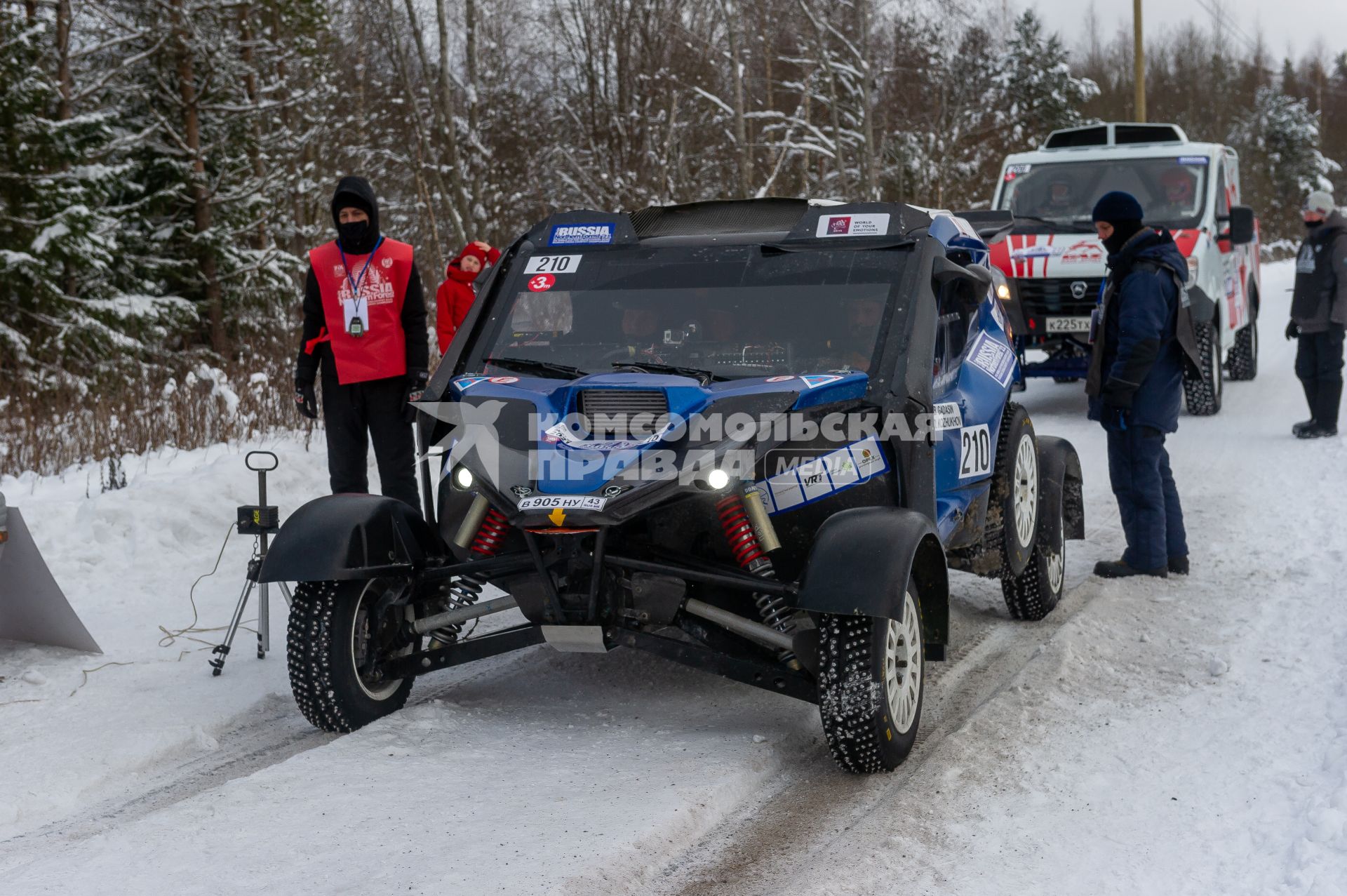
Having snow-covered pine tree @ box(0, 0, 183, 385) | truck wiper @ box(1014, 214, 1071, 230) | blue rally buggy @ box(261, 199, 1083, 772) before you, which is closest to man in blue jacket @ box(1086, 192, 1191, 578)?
blue rally buggy @ box(261, 199, 1083, 772)

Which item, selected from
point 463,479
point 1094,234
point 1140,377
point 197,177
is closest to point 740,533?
point 463,479

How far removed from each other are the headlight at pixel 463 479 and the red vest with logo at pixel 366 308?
192cm

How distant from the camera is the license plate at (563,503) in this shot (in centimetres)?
423

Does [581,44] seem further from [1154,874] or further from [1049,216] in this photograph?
[1154,874]

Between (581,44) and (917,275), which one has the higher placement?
(581,44)

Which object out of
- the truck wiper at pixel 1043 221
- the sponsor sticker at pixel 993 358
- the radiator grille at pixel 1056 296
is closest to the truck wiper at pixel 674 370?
the sponsor sticker at pixel 993 358


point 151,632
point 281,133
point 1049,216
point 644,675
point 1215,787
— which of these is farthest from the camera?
point 281,133

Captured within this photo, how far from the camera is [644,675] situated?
217 inches

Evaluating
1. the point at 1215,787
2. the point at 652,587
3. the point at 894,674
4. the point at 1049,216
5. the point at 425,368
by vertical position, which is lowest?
the point at 1215,787

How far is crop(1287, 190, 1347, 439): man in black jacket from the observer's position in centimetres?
1093

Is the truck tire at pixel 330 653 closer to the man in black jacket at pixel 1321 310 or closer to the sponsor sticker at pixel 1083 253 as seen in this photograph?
the man in black jacket at pixel 1321 310

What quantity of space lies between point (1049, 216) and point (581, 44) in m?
9.13

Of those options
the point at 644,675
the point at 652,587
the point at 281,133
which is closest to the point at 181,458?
the point at 644,675

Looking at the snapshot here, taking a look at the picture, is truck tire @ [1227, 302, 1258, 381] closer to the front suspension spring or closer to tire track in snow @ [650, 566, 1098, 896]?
tire track in snow @ [650, 566, 1098, 896]
